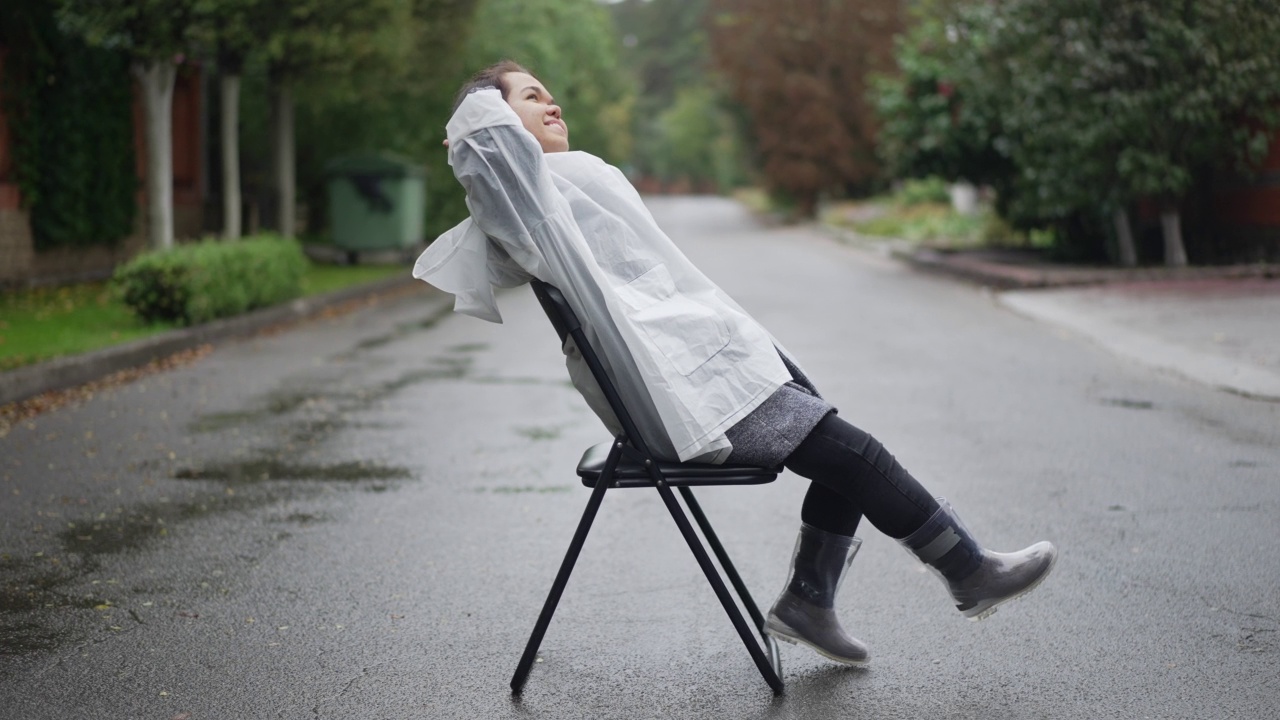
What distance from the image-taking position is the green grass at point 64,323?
32.4 feet

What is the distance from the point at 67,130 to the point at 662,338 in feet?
50.3

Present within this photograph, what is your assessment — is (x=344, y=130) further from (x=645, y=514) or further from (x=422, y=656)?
(x=422, y=656)

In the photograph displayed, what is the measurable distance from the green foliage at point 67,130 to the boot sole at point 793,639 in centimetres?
1433

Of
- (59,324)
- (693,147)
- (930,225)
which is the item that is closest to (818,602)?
(59,324)

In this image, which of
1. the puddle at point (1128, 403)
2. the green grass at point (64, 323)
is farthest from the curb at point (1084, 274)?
the green grass at point (64, 323)

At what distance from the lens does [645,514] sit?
5605 mm

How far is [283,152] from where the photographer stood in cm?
2059

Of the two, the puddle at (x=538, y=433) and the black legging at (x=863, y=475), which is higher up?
the black legging at (x=863, y=475)

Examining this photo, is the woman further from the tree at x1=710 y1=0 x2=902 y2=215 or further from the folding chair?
the tree at x1=710 y1=0 x2=902 y2=215

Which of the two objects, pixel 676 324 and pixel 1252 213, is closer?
pixel 676 324

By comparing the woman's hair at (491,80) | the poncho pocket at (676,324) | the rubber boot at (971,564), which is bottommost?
the rubber boot at (971,564)

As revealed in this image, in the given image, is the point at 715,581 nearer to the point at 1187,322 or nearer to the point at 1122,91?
the point at 1187,322

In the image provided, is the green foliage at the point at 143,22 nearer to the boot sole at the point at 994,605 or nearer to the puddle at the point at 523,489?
the puddle at the point at 523,489

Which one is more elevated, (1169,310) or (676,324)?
(676,324)
